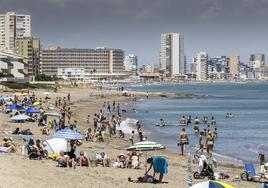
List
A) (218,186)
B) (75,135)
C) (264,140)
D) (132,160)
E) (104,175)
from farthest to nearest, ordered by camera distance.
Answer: (264,140), (75,135), (132,160), (104,175), (218,186)

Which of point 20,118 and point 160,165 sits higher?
point 20,118

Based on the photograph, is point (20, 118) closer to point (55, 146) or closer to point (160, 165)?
point (55, 146)

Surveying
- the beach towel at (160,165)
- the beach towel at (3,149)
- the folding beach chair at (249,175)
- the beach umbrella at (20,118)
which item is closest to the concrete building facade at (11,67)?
the beach umbrella at (20,118)

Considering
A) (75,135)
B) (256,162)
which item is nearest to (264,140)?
(256,162)

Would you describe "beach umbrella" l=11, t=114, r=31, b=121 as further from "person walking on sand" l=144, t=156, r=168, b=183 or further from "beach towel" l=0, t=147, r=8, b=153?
"person walking on sand" l=144, t=156, r=168, b=183

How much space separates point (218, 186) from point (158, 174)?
24.7 feet

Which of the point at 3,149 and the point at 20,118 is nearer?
the point at 3,149

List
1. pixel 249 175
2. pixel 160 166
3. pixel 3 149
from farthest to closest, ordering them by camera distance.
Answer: pixel 3 149, pixel 249 175, pixel 160 166

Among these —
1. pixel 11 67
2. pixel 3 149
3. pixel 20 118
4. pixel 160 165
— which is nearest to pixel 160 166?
pixel 160 165

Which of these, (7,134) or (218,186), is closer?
(218,186)

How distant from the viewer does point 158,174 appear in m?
22.0

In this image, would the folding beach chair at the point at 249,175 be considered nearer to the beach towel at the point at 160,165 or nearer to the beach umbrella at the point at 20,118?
the beach towel at the point at 160,165

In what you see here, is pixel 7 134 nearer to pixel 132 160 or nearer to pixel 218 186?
pixel 132 160

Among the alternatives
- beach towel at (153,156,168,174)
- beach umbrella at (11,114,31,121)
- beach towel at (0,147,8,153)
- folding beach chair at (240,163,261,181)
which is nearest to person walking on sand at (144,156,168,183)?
beach towel at (153,156,168,174)
